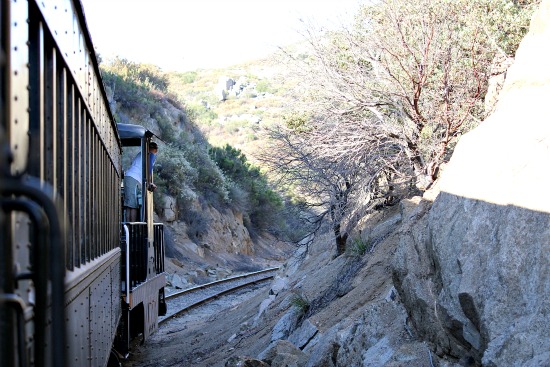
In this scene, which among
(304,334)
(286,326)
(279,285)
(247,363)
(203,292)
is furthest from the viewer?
(203,292)

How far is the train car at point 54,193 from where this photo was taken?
1938mm

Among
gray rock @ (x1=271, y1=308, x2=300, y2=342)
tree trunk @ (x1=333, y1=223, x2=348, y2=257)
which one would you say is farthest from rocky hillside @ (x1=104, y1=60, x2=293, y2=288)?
gray rock @ (x1=271, y1=308, x2=300, y2=342)

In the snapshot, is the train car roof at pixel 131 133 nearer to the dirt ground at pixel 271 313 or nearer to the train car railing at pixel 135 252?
the train car railing at pixel 135 252

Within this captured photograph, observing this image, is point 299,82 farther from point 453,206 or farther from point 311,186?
point 453,206

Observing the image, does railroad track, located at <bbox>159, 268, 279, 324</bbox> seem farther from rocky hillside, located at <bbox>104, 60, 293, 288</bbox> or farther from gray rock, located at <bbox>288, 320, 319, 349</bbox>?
gray rock, located at <bbox>288, 320, 319, 349</bbox>

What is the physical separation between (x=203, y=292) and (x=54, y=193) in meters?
21.7

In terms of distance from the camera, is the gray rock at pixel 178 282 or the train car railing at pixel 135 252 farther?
the gray rock at pixel 178 282

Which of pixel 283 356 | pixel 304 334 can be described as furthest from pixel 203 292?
pixel 283 356

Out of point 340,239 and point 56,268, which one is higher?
point 56,268

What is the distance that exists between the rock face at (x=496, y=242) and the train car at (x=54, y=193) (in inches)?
114

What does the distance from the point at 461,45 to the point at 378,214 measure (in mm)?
3719

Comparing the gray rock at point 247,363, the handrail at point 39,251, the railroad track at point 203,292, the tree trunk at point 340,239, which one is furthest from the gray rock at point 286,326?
the handrail at point 39,251

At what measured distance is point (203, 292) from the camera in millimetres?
23625

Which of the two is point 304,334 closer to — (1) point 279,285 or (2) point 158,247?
(2) point 158,247
